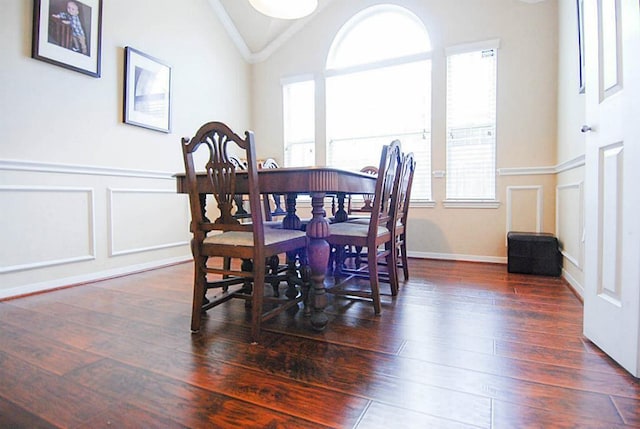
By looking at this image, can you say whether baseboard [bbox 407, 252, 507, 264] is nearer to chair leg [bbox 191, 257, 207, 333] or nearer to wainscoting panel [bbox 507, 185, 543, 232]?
wainscoting panel [bbox 507, 185, 543, 232]

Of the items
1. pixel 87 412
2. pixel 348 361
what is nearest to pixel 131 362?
pixel 87 412

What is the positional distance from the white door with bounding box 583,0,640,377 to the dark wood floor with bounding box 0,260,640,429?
0.17 meters

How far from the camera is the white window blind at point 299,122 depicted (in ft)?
14.6

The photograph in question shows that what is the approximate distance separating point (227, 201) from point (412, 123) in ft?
A: 9.42

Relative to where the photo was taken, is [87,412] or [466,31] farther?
[466,31]

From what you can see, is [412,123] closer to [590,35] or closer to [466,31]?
[466,31]

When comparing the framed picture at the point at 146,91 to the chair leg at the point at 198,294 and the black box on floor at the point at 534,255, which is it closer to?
the chair leg at the point at 198,294

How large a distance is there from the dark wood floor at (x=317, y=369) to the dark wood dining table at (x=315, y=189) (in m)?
0.19

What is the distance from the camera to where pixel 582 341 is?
1516 mm

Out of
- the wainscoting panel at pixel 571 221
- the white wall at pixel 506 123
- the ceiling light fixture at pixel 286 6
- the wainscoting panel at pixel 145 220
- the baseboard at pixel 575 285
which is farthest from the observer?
the white wall at pixel 506 123

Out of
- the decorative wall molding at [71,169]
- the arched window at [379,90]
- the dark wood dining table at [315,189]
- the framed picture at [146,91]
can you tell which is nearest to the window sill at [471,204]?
the arched window at [379,90]

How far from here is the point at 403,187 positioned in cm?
253

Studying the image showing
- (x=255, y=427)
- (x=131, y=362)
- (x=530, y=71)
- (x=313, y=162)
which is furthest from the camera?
(x=313, y=162)

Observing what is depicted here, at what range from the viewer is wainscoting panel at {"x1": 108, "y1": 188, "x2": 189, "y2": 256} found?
118 inches
